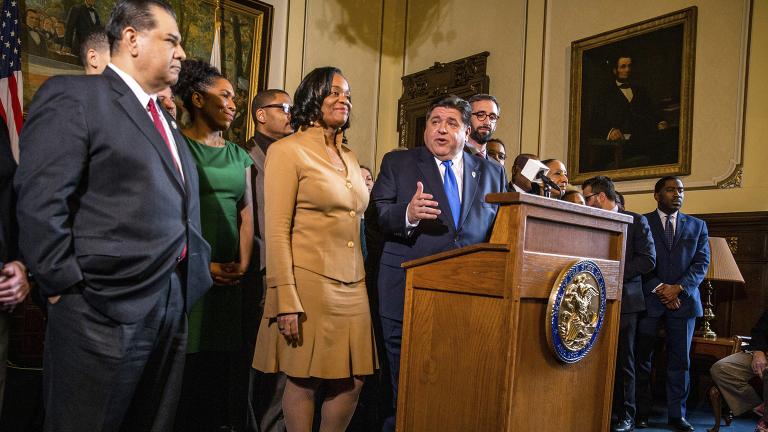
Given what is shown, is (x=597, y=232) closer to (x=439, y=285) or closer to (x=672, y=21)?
(x=439, y=285)

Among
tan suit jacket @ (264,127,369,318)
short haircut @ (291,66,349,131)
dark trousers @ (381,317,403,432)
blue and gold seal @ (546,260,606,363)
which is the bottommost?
dark trousers @ (381,317,403,432)

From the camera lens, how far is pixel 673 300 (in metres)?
4.31

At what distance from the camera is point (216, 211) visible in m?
2.30

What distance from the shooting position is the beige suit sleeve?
1.97 metres

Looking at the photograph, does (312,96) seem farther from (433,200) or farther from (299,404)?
(299,404)

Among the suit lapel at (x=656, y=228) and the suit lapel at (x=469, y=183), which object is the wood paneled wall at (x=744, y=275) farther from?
the suit lapel at (x=469, y=183)

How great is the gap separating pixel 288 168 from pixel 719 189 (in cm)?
473

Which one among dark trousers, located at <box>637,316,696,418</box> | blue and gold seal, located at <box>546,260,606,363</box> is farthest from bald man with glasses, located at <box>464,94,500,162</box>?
dark trousers, located at <box>637,316,696,418</box>

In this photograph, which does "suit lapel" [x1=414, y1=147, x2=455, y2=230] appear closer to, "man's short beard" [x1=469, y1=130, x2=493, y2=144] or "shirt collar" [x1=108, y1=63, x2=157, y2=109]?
"man's short beard" [x1=469, y1=130, x2=493, y2=144]

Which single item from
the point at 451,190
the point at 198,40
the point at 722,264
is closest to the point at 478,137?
the point at 451,190

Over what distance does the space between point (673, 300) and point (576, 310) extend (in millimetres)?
2831

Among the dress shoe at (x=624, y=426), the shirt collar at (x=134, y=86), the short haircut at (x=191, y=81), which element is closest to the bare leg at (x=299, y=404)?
the shirt collar at (x=134, y=86)

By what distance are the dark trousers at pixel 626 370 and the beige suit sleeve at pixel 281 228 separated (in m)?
2.69

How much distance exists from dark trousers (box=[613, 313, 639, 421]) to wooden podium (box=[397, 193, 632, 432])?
205cm
